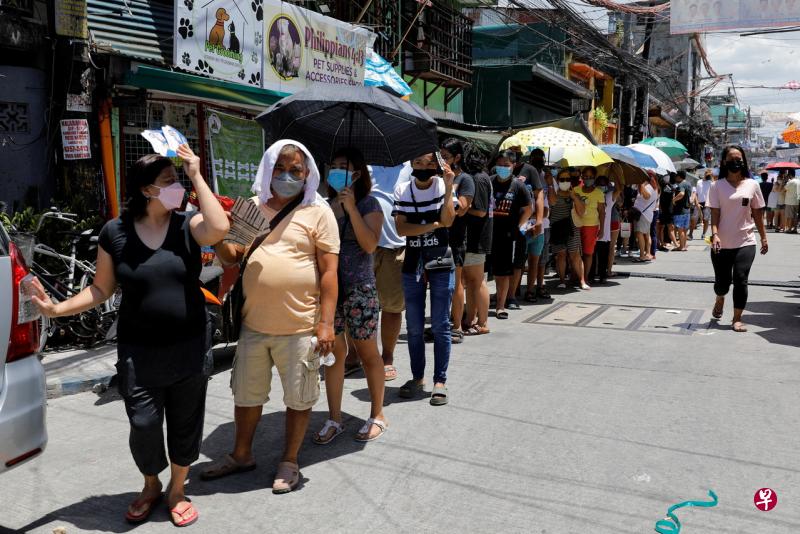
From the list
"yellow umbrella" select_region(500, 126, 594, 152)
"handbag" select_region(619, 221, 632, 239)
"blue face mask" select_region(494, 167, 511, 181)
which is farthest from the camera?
"handbag" select_region(619, 221, 632, 239)

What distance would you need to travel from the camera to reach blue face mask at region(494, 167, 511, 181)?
27.8 ft

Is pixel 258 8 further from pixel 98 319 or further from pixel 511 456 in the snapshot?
pixel 511 456

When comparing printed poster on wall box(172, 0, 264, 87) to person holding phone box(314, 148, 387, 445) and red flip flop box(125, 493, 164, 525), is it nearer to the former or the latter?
person holding phone box(314, 148, 387, 445)

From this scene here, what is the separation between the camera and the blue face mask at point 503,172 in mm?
8469

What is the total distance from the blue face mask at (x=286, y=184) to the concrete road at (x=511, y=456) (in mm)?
1553

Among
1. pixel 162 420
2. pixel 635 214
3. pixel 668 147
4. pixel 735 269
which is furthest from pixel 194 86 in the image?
pixel 668 147

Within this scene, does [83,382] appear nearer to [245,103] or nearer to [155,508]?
[155,508]

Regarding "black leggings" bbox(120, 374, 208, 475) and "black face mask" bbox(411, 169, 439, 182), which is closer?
"black leggings" bbox(120, 374, 208, 475)

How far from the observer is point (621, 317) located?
8.91 m

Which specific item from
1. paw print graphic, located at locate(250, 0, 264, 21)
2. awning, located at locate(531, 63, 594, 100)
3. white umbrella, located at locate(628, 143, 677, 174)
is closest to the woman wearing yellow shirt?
white umbrella, located at locate(628, 143, 677, 174)

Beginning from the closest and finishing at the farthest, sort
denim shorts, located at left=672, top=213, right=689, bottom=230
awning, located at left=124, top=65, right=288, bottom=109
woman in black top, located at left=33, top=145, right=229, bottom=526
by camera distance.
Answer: woman in black top, located at left=33, top=145, right=229, bottom=526 < awning, located at left=124, top=65, right=288, bottom=109 < denim shorts, located at left=672, top=213, right=689, bottom=230

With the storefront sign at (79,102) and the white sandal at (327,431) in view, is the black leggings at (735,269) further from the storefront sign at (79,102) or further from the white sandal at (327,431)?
the storefront sign at (79,102)

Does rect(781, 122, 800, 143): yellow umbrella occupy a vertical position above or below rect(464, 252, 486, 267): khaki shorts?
above

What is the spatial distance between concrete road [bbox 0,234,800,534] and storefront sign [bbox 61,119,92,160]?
3070 millimetres
